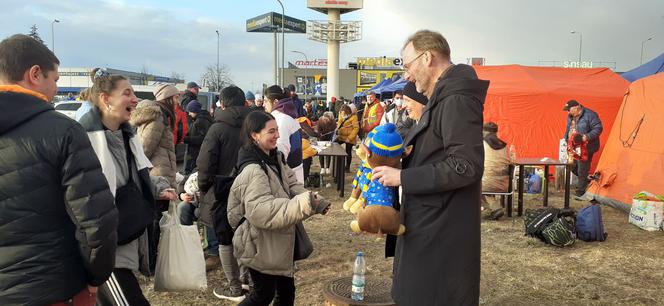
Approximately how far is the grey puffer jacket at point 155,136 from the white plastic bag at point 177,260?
179 cm

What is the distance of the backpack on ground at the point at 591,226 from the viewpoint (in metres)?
6.84

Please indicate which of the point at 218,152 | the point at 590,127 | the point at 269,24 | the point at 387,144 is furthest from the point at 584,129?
the point at 269,24

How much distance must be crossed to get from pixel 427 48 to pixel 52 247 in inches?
72.9

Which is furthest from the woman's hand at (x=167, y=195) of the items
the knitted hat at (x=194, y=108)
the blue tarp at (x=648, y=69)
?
the blue tarp at (x=648, y=69)

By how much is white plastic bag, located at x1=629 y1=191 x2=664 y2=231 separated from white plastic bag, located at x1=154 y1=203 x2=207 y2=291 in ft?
22.9

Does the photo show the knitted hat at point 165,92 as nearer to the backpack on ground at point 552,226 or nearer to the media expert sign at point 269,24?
the backpack on ground at point 552,226

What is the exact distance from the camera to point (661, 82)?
341 inches

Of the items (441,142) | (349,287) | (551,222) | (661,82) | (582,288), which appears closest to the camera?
(441,142)

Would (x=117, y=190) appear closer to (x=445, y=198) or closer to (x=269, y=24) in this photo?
(x=445, y=198)

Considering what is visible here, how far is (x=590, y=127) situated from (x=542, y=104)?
1.86 metres

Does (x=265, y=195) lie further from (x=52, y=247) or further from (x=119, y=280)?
(x=52, y=247)

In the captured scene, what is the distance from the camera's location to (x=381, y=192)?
95.4 inches

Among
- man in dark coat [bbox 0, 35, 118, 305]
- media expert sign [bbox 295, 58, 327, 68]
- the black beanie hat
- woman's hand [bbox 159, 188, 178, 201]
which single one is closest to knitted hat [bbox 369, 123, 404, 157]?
the black beanie hat

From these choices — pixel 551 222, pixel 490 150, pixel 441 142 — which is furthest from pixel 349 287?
pixel 490 150
